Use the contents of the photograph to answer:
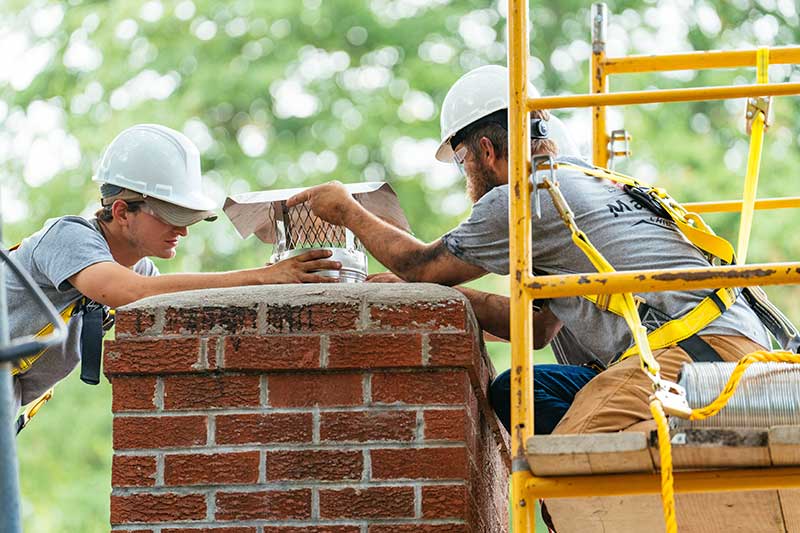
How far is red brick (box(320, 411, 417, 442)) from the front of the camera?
12.4 ft

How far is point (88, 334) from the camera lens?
16.1 ft

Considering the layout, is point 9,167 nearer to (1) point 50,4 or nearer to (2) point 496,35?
(1) point 50,4

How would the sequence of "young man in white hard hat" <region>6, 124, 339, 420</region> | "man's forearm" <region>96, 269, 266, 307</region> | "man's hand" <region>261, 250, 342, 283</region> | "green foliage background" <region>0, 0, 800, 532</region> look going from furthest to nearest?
"green foliage background" <region>0, 0, 800, 532</region>
"young man in white hard hat" <region>6, 124, 339, 420</region>
"man's forearm" <region>96, 269, 266, 307</region>
"man's hand" <region>261, 250, 342, 283</region>

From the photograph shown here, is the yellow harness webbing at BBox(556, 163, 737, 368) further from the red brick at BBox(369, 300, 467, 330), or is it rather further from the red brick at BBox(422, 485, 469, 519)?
the red brick at BBox(422, 485, 469, 519)

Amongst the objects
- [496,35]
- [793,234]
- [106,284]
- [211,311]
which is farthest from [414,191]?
[211,311]

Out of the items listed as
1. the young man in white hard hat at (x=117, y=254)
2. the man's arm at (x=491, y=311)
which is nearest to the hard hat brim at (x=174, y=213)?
the young man in white hard hat at (x=117, y=254)

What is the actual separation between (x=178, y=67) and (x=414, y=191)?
271 centimetres

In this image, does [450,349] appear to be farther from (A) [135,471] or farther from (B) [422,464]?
(A) [135,471]

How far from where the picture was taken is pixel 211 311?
12.7ft

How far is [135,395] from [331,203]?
1.02 m

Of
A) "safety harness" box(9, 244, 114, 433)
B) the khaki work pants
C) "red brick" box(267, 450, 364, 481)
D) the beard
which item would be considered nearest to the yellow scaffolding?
the khaki work pants

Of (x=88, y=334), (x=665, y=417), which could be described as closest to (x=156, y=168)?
(x=88, y=334)

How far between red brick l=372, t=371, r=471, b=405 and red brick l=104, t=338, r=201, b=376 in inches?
20.7

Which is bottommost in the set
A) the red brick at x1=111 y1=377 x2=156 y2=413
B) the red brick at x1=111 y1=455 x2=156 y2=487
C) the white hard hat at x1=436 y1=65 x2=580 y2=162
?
the red brick at x1=111 y1=455 x2=156 y2=487
